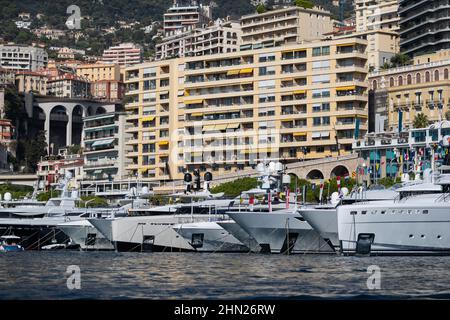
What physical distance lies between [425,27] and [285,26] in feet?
87.6

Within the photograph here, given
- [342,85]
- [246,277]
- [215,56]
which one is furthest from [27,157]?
[246,277]

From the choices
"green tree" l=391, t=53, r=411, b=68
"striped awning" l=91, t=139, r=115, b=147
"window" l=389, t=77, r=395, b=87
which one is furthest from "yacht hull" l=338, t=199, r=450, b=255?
"striped awning" l=91, t=139, r=115, b=147

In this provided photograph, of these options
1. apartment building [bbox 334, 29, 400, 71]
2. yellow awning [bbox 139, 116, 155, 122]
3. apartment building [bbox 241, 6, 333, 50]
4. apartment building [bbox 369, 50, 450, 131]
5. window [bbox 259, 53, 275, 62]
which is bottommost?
yellow awning [bbox 139, 116, 155, 122]

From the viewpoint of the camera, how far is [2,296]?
3123 centimetres

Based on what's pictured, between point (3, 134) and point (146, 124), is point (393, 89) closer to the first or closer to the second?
point (146, 124)

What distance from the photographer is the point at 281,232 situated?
210 ft

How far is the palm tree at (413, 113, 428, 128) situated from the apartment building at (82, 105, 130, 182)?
4836cm

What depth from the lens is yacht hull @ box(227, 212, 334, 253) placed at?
63.5 metres

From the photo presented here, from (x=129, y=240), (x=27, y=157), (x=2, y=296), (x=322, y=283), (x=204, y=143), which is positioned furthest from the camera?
(x=27, y=157)

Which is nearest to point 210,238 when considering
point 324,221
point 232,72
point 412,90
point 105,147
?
point 324,221

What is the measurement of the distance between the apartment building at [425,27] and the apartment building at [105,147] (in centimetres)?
4421

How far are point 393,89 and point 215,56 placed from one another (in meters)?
25.9

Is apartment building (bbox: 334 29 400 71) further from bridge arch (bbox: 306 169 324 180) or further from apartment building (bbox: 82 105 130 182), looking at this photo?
apartment building (bbox: 82 105 130 182)

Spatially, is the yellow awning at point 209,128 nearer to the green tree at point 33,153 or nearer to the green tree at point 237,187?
the green tree at point 237,187
